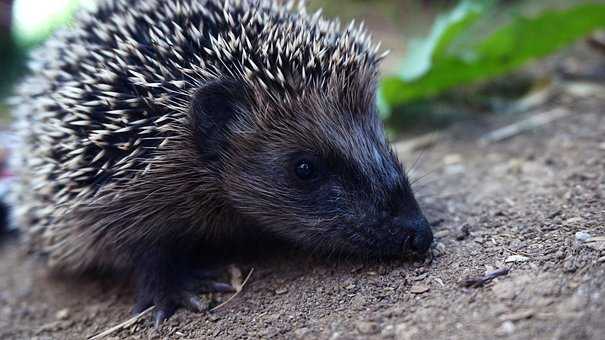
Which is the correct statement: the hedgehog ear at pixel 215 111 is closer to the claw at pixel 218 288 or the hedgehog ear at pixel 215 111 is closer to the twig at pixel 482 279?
the claw at pixel 218 288

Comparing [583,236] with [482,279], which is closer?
[482,279]

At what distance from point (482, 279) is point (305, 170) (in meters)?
1.32

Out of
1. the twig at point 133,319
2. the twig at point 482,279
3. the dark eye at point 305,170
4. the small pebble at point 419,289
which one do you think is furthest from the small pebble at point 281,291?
the twig at point 482,279

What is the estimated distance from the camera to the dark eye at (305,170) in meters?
3.98

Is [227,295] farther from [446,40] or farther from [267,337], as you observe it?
[446,40]

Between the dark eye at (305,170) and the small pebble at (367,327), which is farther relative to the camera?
the dark eye at (305,170)

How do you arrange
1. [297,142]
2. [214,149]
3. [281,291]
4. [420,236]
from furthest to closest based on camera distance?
[214,149]
[297,142]
[281,291]
[420,236]

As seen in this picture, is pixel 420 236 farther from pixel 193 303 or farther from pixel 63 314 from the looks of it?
pixel 63 314

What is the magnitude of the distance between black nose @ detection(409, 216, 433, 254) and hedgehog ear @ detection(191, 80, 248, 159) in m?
1.39

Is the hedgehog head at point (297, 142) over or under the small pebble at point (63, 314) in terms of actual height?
over

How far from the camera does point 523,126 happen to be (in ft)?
20.6

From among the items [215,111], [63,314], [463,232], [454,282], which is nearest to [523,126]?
[463,232]

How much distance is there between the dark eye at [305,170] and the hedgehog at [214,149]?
10mm

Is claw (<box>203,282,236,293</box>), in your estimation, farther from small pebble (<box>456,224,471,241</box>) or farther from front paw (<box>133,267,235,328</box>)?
small pebble (<box>456,224,471,241</box>)
